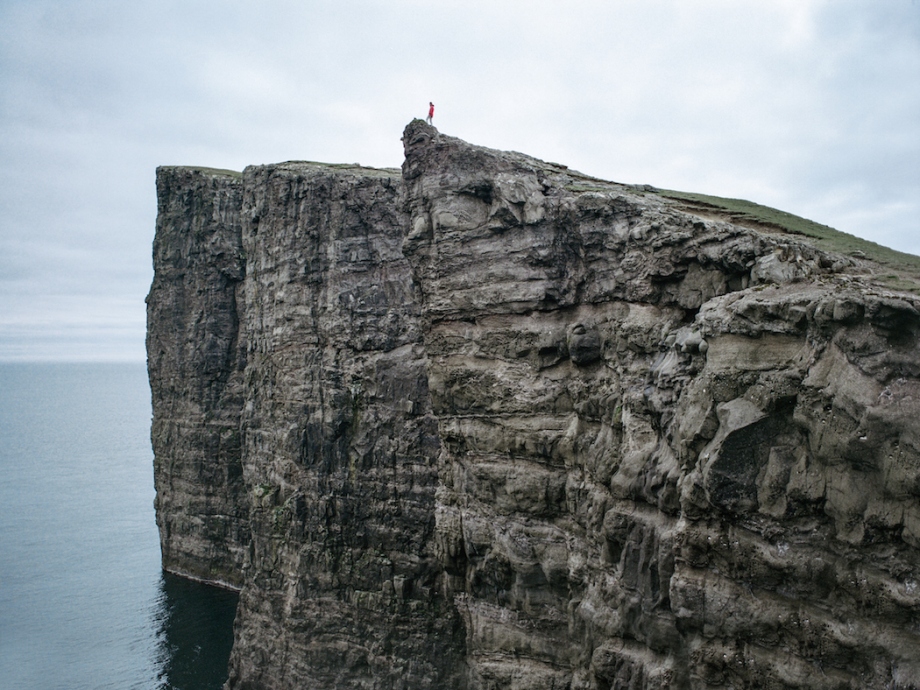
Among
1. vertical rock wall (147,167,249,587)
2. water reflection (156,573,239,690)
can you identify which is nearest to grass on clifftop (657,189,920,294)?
water reflection (156,573,239,690)

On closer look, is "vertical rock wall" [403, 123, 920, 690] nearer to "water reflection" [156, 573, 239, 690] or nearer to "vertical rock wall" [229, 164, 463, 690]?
"vertical rock wall" [229, 164, 463, 690]

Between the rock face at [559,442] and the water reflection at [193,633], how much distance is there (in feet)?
33.8

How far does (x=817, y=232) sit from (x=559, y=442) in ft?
33.5

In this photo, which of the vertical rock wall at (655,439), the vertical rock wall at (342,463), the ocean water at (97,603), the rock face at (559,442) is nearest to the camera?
the vertical rock wall at (655,439)

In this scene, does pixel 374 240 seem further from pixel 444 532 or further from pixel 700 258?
pixel 700 258

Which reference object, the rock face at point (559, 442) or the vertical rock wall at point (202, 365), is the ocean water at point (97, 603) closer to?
the vertical rock wall at point (202, 365)

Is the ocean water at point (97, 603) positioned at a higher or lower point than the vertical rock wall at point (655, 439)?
lower

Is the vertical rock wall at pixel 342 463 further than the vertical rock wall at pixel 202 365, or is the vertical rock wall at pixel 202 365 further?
the vertical rock wall at pixel 202 365

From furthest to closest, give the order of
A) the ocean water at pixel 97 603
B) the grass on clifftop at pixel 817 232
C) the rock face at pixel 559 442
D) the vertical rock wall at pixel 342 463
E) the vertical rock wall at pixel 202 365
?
the vertical rock wall at pixel 202 365 → the ocean water at pixel 97 603 → the vertical rock wall at pixel 342 463 → the grass on clifftop at pixel 817 232 → the rock face at pixel 559 442

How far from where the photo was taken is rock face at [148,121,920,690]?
1446 centimetres

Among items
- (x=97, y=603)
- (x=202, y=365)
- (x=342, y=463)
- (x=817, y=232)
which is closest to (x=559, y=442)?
(x=817, y=232)

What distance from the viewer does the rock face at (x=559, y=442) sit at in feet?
47.4

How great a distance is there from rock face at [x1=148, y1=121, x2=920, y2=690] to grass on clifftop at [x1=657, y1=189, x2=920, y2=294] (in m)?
1.21

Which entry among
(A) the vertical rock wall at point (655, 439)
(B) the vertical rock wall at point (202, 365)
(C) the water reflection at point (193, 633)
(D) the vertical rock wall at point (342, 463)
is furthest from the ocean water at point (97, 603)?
(A) the vertical rock wall at point (655, 439)
